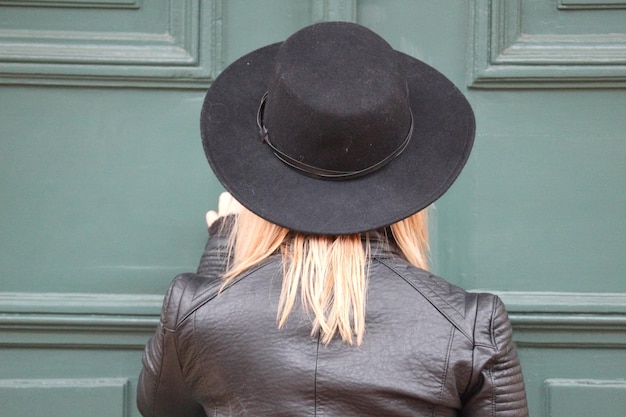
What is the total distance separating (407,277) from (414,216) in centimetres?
12

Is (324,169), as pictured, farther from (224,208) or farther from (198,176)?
(198,176)

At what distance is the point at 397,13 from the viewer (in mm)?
1998

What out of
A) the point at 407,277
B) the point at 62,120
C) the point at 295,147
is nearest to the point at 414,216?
the point at 407,277

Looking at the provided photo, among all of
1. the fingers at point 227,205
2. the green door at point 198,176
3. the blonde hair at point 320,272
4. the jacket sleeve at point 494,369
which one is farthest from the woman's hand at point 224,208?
the jacket sleeve at point 494,369

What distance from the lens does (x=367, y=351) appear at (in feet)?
4.68

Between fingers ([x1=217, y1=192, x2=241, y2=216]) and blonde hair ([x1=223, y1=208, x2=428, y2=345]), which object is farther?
fingers ([x1=217, y1=192, x2=241, y2=216])

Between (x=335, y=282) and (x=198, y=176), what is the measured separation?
2.18 ft

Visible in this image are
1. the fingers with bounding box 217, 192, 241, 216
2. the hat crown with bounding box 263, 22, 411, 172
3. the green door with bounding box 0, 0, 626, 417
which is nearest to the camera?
the hat crown with bounding box 263, 22, 411, 172

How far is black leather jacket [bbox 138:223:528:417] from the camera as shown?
1.42 m

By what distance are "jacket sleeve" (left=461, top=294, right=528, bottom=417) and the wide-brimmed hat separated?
0.20 meters

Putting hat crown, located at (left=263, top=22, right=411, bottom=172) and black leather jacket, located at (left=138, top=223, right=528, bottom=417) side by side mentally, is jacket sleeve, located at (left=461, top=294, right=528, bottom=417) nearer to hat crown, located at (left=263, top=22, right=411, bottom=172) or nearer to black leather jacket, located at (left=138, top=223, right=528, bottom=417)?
black leather jacket, located at (left=138, top=223, right=528, bottom=417)

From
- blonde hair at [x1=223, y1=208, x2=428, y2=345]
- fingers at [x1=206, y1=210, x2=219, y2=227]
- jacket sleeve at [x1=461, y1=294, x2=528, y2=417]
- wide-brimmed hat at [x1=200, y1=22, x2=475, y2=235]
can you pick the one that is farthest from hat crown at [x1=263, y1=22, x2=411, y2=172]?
fingers at [x1=206, y1=210, x2=219, y2=227]

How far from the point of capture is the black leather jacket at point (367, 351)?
55.8 inches

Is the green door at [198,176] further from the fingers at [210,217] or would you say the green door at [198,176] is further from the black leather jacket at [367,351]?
the black leather jacket at [367,351]
